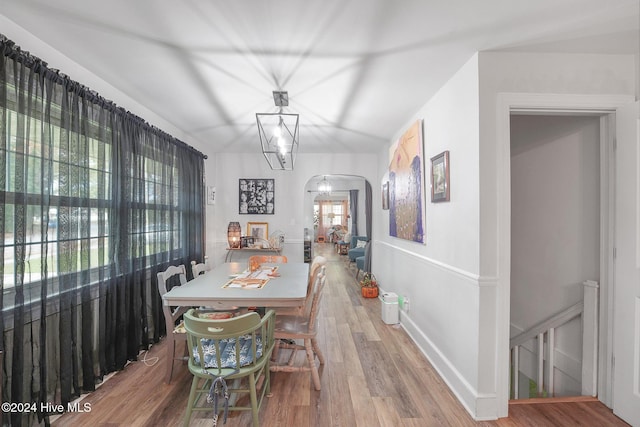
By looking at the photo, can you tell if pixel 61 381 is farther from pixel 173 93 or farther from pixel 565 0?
pixel 565 0

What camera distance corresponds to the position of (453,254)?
2.21 meters

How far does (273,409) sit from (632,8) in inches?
127

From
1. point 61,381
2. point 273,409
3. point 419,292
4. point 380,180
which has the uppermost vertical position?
point 380,180

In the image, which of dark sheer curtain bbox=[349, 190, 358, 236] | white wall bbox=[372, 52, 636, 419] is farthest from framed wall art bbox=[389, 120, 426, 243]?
dark sheer curtain bbox=[349, 190, 358, 236]

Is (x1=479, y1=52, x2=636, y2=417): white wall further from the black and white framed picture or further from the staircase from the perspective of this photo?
the black and white framed picture

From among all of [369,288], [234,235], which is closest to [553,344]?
[369,288]

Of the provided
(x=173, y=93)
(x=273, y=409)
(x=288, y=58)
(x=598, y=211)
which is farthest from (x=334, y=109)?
(x=273, y=409)

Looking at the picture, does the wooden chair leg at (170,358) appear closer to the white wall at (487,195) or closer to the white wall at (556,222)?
the white wall at (487,195)

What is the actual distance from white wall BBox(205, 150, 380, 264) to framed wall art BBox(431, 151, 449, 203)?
2.31 m

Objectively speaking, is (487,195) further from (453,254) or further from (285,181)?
(285,181)

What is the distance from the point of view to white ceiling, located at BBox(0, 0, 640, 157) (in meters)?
1.48

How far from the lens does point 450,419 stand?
1837 mm

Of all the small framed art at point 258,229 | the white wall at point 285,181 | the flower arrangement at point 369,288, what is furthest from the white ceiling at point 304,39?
the flower arrangement at point 369,288

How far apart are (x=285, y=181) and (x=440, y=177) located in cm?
308
